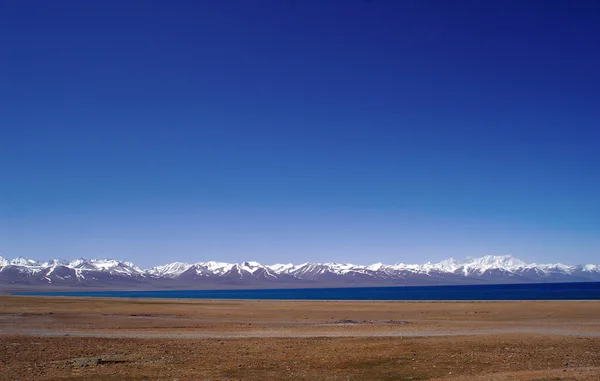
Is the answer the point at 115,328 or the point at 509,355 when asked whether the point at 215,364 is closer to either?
the point at 509,355

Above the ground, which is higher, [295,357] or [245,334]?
[295,357]

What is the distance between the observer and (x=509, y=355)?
78.2 ft

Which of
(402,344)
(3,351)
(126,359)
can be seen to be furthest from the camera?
(402,344)

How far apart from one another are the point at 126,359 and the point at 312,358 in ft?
30.5

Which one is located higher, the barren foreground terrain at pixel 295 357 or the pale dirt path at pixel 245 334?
the barren foreground terrain at pixel 295 357

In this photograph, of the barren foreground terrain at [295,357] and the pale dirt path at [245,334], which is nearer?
the barren foreground terrain at [295,357]

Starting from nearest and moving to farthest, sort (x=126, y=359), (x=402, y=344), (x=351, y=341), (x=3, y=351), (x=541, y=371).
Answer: (x=541, y=371)
(x=126, y=359)
(x=3, y=351)
(x=402, y=344)
(x=351, y=341)

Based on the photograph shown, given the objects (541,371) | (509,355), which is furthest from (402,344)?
(541,371)

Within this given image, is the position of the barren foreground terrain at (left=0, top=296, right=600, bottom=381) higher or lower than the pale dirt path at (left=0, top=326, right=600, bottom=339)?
higher

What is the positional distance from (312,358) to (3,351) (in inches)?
661

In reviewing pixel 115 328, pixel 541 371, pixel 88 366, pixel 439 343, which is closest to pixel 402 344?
pixel 439 343

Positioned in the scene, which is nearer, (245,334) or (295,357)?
(295,357)

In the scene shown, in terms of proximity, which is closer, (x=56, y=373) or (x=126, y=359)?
(x=56, y=373)

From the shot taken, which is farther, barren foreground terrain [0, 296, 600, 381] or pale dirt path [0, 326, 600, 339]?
pale dirt path [0, 326, 600, 339]
